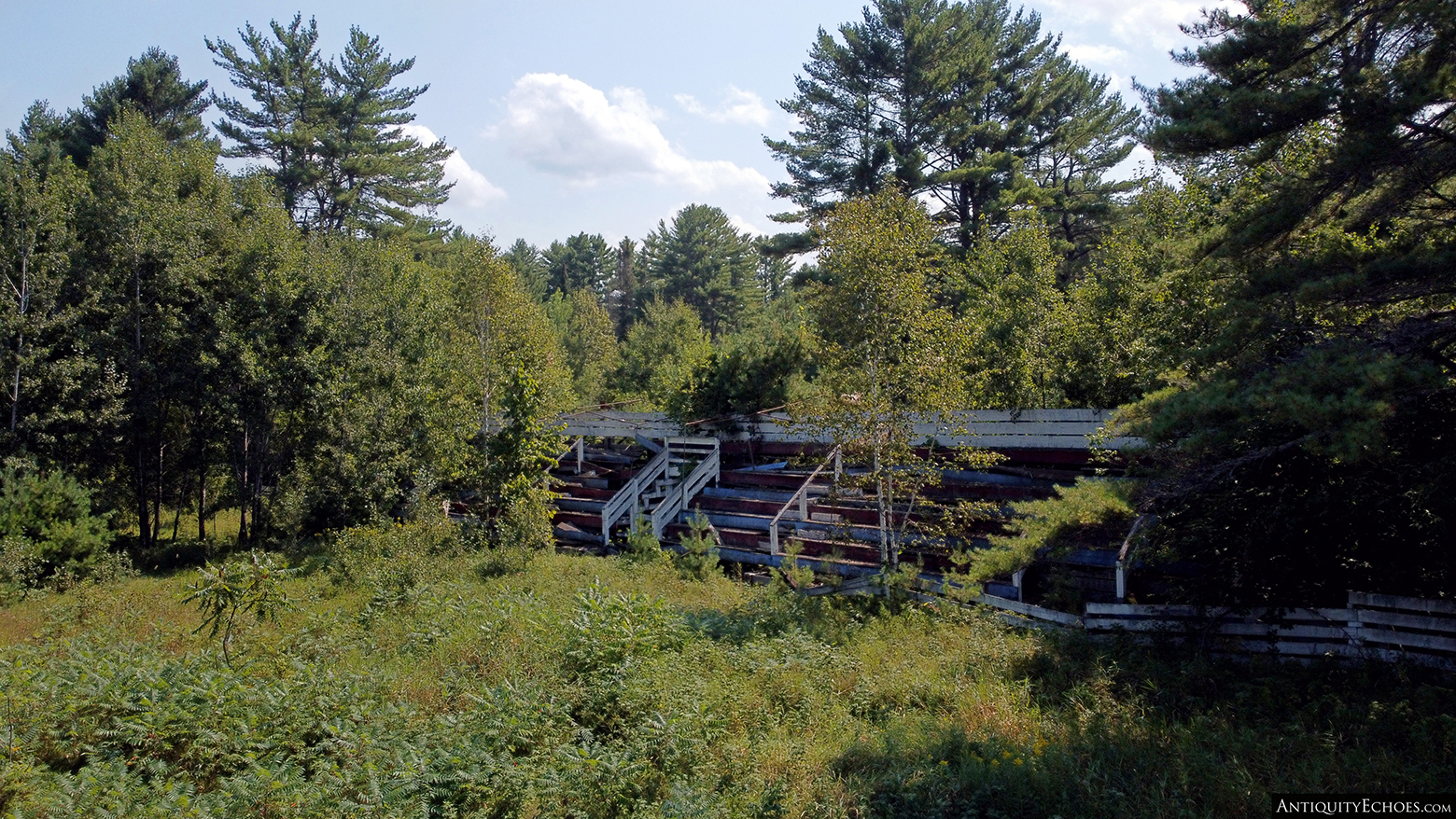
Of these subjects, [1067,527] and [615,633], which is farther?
[1067,527]

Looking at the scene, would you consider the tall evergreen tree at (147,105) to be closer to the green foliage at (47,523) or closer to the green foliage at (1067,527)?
the green foliage at (47,523)

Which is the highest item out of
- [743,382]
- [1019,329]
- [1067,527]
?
[1019,329]

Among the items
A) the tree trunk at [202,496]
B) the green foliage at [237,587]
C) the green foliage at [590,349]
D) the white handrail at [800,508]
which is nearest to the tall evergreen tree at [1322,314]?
the white handrail at [800,508]

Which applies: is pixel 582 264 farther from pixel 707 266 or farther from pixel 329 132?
pixel 329 132

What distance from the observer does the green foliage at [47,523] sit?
50.7ft

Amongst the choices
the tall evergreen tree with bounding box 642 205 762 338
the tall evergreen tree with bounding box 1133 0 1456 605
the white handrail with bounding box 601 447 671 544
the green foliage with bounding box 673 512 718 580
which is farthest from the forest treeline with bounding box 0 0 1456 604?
the tall evergreen tree with bounding box 642 205 762 338

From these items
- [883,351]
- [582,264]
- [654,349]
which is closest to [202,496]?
[654,349]

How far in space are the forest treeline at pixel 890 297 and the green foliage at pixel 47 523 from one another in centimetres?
21

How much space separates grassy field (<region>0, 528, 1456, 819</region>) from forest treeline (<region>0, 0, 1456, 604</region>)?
6.56ft

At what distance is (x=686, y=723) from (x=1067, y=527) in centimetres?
542

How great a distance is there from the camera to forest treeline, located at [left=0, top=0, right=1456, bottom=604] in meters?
7.52

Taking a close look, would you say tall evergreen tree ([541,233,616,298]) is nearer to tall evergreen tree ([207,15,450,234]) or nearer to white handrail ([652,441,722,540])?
tall evergreen tree ([207,15,450,234])

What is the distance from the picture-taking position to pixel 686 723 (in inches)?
292

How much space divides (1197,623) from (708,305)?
4741 centimetres
